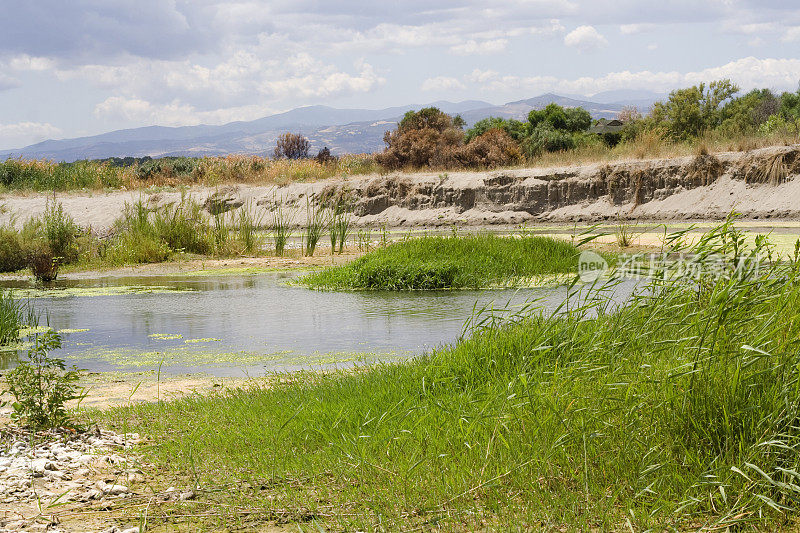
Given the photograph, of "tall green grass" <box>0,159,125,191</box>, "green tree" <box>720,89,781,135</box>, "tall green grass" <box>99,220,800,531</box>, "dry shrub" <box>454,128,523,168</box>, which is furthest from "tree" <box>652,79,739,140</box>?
"tall green grass" <box>99,220,800,531</box>

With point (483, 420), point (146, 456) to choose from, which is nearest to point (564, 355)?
point (483, 420)

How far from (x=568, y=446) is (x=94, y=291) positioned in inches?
474

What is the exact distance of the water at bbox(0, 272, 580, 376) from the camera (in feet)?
25.9

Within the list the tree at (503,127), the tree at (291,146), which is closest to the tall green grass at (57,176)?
the tree at (503,127)

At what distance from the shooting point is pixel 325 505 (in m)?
3.34

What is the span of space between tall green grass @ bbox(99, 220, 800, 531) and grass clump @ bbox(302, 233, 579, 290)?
8.09m

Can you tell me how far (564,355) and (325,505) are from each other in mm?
2068

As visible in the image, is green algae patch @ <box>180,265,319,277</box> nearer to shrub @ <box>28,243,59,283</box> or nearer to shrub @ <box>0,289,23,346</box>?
shrub @ <box>28,243,59,283</box>

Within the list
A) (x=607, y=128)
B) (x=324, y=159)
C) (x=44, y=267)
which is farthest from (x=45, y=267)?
(x=607, y=128)

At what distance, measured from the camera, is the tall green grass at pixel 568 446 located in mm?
3029

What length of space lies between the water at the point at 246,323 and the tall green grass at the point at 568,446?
166 centimetres

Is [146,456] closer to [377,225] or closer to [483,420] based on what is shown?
[483,420]

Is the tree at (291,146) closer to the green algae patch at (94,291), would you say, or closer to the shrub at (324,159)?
the shrub at (324,159)

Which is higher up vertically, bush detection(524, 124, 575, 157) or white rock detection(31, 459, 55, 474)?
bush detection(524, 124, 575, 157)
